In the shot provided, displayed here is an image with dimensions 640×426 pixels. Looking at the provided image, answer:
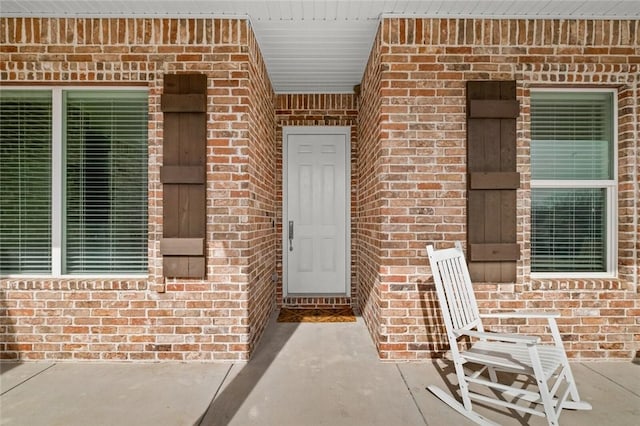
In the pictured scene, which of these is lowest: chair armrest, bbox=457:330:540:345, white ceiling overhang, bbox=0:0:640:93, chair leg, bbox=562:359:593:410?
chair leg, bbox=562:359:593:410

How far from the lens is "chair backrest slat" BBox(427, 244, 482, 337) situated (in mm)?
2307

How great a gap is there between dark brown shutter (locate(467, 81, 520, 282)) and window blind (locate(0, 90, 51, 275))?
3.66 meters

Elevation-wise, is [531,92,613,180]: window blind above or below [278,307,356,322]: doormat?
above

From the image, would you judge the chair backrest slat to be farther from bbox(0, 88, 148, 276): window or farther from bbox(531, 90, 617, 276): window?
bbox(0, 88, 148, 276): window

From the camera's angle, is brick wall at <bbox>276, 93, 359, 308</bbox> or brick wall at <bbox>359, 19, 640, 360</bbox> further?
brick wall at <bbox>276, 93, 359, 308</bbox>

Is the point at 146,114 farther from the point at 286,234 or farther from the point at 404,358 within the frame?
the point at 404,358

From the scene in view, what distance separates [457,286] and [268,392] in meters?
1.59

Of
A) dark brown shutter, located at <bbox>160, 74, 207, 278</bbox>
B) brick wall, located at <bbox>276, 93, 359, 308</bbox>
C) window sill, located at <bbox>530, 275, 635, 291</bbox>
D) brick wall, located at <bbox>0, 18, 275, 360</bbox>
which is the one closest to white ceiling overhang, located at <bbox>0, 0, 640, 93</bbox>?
brick wall, located at <bbox>0, 18, 275, 360</bbox>

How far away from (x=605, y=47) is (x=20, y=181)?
205 inches

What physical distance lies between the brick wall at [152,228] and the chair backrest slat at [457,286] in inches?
61.8

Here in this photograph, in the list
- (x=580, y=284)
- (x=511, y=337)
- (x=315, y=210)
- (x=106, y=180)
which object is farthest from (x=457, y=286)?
(x=106, y=180)

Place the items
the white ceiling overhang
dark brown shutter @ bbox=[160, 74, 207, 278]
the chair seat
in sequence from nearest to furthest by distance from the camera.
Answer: the chair seat, the white ceiling overhang, dark brown shutter @ bbox=[160, 74, 207, 278]

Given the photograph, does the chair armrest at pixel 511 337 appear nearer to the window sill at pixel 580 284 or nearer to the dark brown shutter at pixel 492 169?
the dark brown shutter at pixel 492 169

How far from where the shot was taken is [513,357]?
2.04 metres
